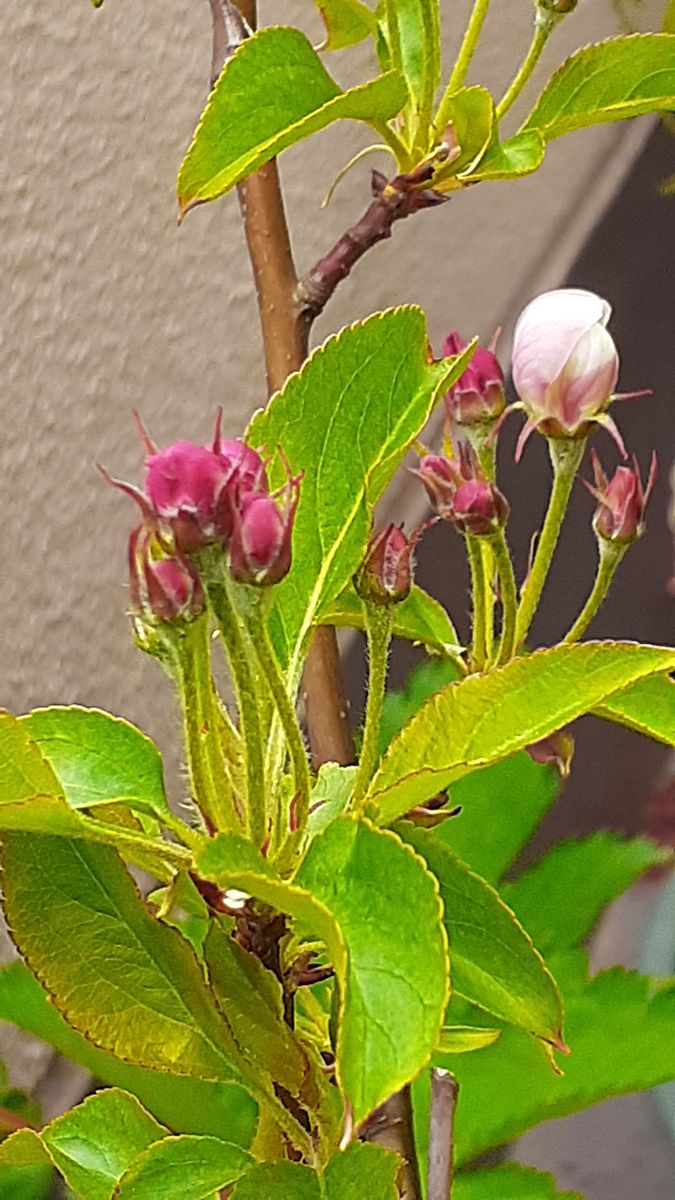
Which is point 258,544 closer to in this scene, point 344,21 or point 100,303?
point 344,21

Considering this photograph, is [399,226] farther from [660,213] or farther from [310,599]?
[310,599]

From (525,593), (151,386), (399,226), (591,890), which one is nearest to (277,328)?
(525,593)

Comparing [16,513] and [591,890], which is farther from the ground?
[16,513]

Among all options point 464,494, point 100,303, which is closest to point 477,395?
point 464,494

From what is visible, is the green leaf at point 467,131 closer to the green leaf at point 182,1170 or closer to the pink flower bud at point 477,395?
the pink flower bud at point 477,395

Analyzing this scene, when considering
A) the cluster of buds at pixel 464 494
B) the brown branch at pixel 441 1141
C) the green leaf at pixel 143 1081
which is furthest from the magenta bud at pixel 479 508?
the green leaf at pixel 143 1081
